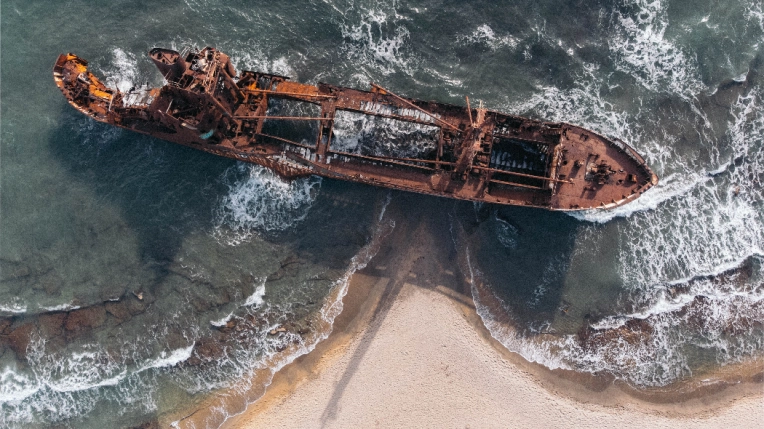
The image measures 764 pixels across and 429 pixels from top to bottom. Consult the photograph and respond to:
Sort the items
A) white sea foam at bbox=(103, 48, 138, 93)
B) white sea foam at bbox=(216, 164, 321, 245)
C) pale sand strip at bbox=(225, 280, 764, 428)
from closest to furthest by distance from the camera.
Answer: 1. pale sand strip at bbox=(225, 280, 764, 428)
2. white sea foam at bbox=(216, 164, 321, 245)
3. white sea foam at bbox=(103, 48, 138, 93)

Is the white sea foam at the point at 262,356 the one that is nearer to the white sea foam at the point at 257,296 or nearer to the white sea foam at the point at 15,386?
the white sea foam at the point at 257,296

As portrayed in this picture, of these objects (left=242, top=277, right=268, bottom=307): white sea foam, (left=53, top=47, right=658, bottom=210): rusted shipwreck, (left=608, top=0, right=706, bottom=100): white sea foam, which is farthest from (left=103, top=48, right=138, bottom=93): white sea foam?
(left=608, top=0, right=706, bottom=100): white sea foam

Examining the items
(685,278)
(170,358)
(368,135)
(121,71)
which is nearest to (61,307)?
(170,358)

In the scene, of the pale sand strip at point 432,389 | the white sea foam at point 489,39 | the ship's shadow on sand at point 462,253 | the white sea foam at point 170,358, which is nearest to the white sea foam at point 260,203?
the ship's shadow on sand at point 462,253

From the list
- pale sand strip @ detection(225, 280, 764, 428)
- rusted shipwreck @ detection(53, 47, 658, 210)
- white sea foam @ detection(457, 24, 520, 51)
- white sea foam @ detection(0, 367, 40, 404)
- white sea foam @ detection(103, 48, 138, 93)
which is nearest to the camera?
rusted shipwreck @ detection(53, 47, 658, 210)

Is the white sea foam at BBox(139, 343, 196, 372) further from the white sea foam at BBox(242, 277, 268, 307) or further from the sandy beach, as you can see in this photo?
the sandy beach

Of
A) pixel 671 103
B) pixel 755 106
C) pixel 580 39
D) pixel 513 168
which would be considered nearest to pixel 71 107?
pixel 513 168

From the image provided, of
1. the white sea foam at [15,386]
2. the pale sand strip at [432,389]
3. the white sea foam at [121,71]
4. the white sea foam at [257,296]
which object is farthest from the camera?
the white sea foam at [121,71]
